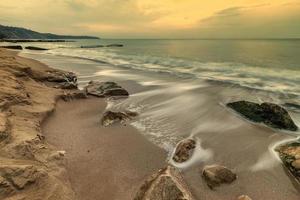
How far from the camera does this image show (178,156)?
6.98 m

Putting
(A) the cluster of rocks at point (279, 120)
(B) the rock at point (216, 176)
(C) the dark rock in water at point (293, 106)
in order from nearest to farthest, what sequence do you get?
(B) the rock at point (216, 176) → (A) the cluster of rocks at point (279, 120) → (C) the dark rock in water at point (293, 106)

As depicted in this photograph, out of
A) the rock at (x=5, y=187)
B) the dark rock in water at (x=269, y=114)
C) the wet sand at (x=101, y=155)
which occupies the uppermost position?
the rock at (x=5, y=187)

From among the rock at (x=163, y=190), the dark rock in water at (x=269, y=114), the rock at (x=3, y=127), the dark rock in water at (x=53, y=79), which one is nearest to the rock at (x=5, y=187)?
the rock at (x=3, y=127)

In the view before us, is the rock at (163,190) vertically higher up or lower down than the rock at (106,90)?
higher up

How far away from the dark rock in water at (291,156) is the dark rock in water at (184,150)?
2.41 m

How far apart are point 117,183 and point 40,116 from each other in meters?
4.45

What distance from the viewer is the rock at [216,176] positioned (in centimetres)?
581

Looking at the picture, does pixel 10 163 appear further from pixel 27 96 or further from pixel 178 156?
pixel 27 96

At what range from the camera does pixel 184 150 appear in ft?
23.6

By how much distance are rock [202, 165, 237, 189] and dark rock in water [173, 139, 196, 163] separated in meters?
0.82

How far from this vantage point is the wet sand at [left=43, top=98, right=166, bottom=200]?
5.62 meters

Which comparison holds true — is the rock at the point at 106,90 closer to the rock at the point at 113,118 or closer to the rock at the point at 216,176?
the rock at the point at 113,118

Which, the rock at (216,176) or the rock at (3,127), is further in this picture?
the rock at (3,127)

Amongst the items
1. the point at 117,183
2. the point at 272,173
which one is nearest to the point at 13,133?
the point at 117,183
